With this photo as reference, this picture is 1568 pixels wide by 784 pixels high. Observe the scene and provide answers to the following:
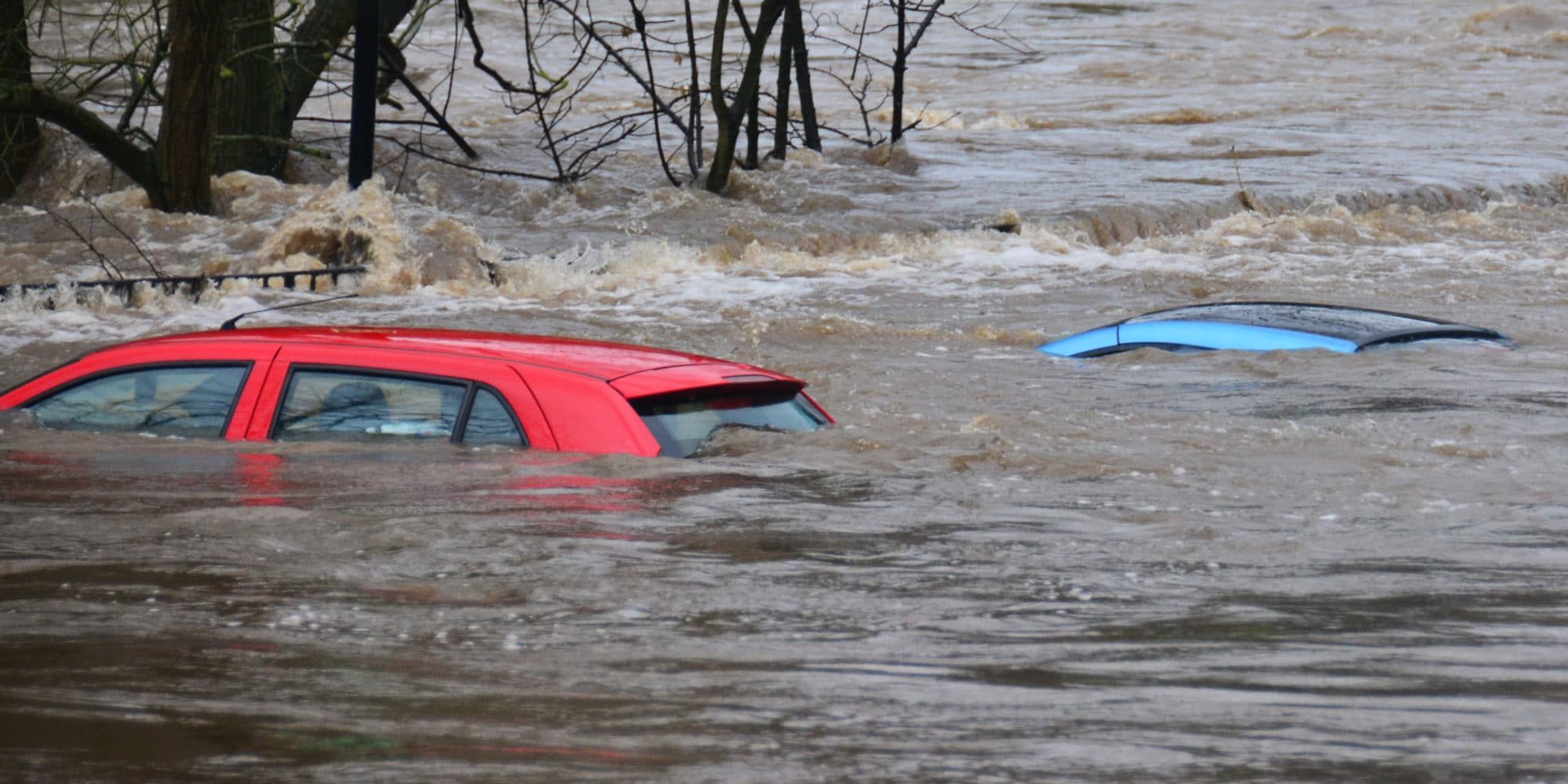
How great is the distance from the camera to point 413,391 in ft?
17.1

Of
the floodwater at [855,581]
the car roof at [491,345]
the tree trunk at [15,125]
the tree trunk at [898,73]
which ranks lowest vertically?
the floodwater at [855,581]

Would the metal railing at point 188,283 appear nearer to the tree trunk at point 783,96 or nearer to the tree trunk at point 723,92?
the tree trunk at point 723,92

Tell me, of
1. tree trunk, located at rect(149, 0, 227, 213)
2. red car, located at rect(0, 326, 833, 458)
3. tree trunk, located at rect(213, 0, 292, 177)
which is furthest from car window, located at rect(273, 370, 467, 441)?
tree trunk, located at rect(213, 0, 292, 177)

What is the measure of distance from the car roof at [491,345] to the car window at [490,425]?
166 mm

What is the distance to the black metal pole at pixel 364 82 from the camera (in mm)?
13070

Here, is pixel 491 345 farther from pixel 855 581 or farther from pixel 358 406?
pixel 855 581

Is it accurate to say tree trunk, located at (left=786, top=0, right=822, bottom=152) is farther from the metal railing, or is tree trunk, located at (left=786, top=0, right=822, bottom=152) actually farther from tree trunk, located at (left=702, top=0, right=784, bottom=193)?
the metal railing

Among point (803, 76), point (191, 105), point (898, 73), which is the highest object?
point (898, 73)

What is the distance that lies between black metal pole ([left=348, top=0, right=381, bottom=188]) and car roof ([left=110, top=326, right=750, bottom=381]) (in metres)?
7.72

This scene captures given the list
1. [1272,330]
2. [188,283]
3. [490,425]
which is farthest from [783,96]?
[490,425]

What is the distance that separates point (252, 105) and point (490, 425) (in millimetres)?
13636

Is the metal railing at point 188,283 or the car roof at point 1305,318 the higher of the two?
the car roof at point 1305,318

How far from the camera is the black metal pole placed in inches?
515

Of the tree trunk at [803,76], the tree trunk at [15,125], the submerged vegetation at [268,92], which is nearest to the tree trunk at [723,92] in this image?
the submerged vegetation at [268,92]
